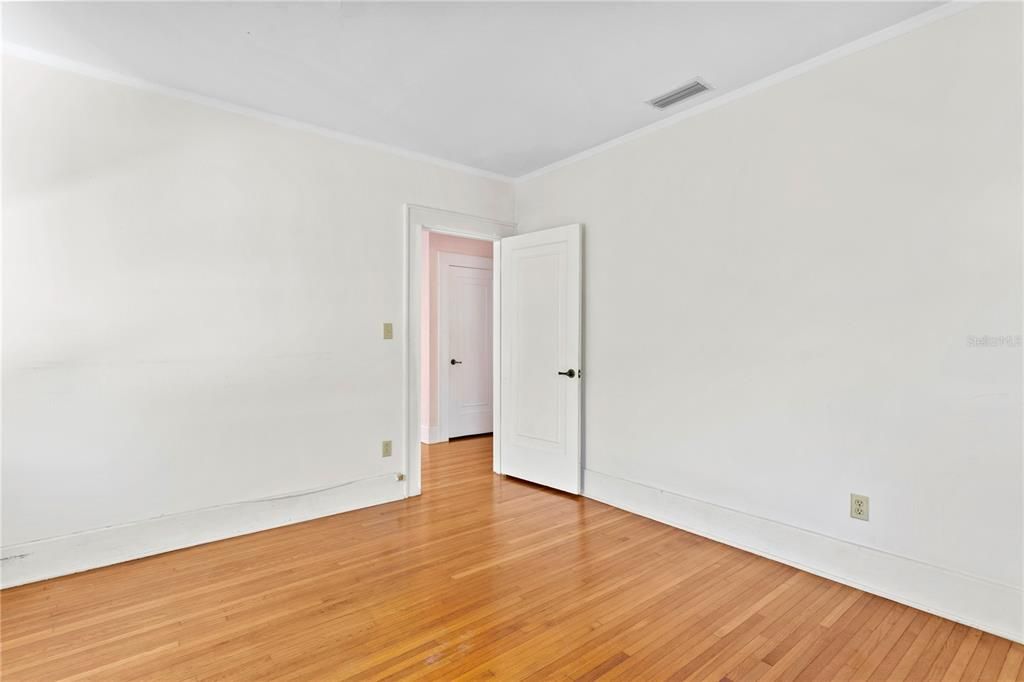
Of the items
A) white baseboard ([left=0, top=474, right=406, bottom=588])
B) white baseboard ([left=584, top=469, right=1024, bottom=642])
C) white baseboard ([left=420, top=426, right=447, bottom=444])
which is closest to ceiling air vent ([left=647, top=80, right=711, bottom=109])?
white baseboard ([left=584, top=469, right=1024, bottom=642])

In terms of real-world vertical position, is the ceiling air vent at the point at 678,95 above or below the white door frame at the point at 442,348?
above

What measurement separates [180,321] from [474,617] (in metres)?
2.35

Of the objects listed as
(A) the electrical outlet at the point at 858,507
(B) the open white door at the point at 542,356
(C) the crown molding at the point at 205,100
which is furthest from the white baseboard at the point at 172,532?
(A) the electrical outlet at the point at 858,507

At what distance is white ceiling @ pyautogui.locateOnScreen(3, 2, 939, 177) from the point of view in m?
2.27

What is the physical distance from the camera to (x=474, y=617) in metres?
2.23

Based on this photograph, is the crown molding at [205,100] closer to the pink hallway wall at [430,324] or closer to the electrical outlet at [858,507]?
the pink hallway wall at [430,324]

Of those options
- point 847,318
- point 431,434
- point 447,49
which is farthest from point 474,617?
point 431,434

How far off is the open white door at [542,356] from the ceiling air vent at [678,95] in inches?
41.3

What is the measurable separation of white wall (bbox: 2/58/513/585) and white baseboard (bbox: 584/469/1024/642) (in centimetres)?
203

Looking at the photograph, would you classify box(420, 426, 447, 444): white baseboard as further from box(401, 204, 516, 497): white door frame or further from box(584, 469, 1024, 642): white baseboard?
box(584, 469, 1024, 642): white baseboard

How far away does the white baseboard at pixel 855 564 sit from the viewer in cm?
214

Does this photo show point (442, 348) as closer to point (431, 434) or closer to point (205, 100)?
point (431, 434)

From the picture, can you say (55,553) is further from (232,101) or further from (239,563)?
(232,101)

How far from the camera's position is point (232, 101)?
10.2 ft
